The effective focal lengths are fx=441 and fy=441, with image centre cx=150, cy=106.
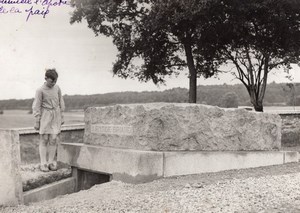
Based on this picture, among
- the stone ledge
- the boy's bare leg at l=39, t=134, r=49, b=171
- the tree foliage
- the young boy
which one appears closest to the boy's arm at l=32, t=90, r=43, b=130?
the young boy

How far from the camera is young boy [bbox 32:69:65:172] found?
24.1ft

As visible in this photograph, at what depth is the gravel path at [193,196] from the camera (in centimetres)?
483

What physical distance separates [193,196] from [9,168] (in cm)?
243

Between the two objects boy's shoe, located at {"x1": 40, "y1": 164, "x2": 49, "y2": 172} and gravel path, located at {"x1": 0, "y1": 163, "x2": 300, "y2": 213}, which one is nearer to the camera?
gravel path, located at {"x1": 0, "y1": 163, "x2": 300, "y2": 213}

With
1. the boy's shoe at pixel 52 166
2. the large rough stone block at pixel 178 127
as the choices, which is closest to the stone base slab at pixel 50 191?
the boy's shoe at pixel 52 166

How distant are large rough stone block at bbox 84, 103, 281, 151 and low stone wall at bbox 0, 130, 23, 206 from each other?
6.18ft

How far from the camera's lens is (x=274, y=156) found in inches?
321

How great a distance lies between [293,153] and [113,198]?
444 centimetres

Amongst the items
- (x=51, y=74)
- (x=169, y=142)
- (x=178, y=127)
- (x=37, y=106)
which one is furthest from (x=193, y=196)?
(x=51, y=74)

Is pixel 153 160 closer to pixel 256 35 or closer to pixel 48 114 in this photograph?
pixel 48 114

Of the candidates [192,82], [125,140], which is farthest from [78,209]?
[192,82]

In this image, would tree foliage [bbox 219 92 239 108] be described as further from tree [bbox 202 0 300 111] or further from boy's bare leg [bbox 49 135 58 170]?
boy's bare leg [bbox 49 135 58 170]

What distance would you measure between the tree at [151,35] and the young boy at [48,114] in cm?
879

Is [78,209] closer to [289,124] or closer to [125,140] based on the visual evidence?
[125,140]
